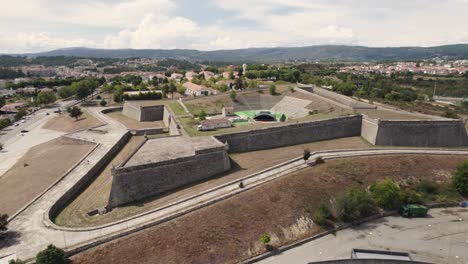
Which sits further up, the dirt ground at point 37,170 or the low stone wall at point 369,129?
the low stone wall at point 369,129

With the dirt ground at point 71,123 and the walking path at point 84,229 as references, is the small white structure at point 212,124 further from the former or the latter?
the dirt ground at point 71,123

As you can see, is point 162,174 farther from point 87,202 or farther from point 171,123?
point 171,123

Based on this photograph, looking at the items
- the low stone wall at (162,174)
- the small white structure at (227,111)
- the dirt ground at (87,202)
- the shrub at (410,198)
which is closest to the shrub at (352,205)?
the shrub at (410,198)

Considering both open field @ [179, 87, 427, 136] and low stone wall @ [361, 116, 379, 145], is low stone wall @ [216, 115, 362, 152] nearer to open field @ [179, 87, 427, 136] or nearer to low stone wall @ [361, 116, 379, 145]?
low stone wall @ [361, 116, 379, 145]

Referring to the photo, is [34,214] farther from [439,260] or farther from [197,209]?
[439,260]

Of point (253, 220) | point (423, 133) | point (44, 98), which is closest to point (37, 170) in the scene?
point (253, 220)
